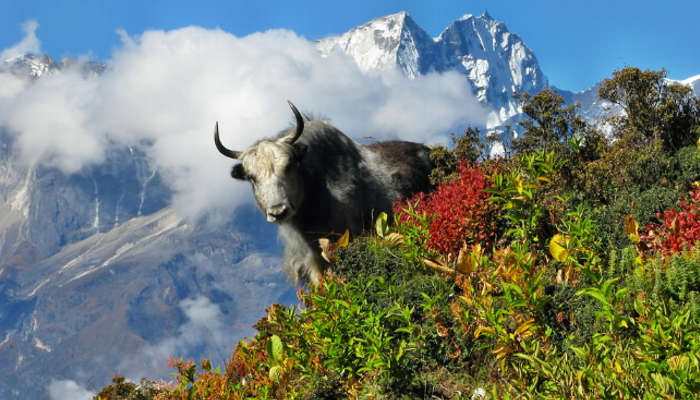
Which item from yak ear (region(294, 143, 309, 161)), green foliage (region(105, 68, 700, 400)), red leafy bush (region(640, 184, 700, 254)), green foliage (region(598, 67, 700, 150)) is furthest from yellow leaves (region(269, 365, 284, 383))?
green foliage (region(598, 67, 700, 150))

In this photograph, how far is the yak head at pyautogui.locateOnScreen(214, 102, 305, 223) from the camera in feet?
25.5

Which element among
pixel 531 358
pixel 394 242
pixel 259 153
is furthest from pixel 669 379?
pixel 259 153

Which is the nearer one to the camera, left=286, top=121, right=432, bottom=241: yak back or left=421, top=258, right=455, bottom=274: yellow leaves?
left=421, top=258, right=455, bottom=274: yellow leaves

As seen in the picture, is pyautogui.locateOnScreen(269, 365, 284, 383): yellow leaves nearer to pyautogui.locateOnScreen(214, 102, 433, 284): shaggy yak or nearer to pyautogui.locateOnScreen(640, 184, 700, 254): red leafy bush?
pyautogui.locateOnScreen(214, 102, 433, 284): shaggy yak

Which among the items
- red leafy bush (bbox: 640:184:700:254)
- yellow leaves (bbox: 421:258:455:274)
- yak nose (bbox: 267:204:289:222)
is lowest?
red leafy bush (bbox: 640:184:700:254)

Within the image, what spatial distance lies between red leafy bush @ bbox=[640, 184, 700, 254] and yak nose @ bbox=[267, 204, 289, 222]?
186 inches

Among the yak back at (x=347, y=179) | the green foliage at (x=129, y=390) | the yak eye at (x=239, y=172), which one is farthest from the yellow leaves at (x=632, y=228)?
the green foliage at (x=129, y=390)

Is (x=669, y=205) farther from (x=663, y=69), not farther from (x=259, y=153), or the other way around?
(x=259, y=153)

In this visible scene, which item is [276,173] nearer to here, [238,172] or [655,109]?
[238,172]

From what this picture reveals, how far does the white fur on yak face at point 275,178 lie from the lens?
25.5ft

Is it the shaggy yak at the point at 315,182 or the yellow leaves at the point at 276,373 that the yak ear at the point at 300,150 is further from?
the yellow leaves at the point at 276,373

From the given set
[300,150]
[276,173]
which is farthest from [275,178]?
[300,150]

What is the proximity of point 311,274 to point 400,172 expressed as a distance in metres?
2.73

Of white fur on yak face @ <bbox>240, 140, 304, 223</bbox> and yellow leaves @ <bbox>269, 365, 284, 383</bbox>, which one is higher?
white fur on yak face @ <bbox>240, 140, 304, 223</bbox>
